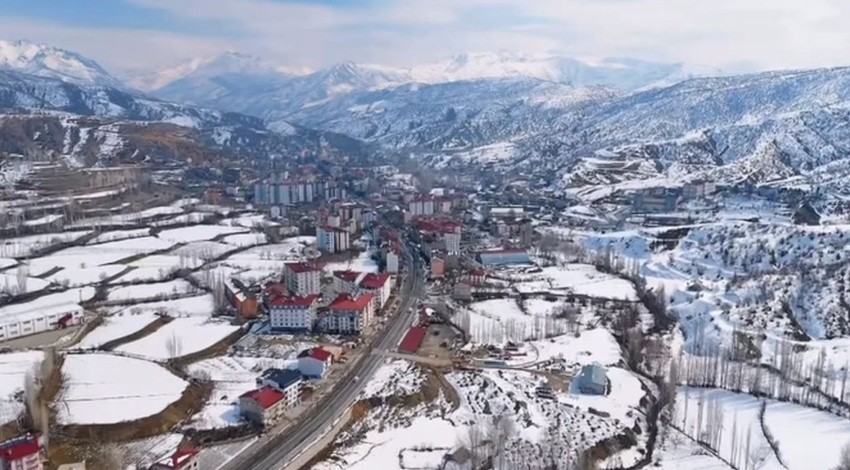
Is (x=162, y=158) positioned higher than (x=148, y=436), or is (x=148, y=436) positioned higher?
(x=162, y=158)

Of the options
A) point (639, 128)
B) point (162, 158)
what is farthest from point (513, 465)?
point (639, 128)

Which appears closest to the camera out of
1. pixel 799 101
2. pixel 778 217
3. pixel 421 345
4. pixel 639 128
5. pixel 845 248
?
pixel 421 345

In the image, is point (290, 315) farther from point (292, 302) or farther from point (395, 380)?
point (395, 380)

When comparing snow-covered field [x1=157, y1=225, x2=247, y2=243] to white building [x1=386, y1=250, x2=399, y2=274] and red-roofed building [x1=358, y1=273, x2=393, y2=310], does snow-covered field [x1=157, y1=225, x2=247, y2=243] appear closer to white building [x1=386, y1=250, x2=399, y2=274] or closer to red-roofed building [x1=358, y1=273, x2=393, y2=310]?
white building [x1=386, y1=250, x2=399, y2=274]

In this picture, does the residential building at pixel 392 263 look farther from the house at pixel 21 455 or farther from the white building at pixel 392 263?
the house at pixel 21 455

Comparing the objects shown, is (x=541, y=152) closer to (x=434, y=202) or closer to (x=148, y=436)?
(x=434, y=202)

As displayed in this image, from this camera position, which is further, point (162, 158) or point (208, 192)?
point (162, 158)

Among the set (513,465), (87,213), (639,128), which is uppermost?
(639,128)
